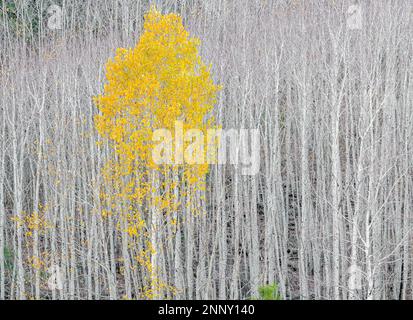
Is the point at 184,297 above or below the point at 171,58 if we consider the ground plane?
below

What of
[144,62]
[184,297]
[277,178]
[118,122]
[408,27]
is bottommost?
[184,297]

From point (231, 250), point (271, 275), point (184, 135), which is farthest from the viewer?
point (231, 250)

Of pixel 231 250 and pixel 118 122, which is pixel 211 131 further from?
pixel 231 250

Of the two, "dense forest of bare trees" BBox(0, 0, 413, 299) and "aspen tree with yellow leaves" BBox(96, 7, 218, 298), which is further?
"dense forest of bare trees" BBox(0, 0, 413, 299)

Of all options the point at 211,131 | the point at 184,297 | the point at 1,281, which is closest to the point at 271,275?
the point at 184,297

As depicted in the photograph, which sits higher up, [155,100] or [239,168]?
[155,100]

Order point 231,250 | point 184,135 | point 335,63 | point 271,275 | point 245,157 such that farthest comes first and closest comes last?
point 231,250 → point 245,157 → point 271,275 → point 184,135 → point 335,63

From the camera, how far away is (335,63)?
1210 centimetres

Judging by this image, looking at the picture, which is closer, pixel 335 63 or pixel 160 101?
pixel 335 63

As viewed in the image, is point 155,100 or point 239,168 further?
point 239,168

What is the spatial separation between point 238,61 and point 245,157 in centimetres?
234

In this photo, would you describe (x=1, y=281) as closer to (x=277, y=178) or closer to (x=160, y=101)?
(x=160, y=101)

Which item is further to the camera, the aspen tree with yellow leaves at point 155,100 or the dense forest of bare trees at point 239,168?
the dense forest of bare trees at point 239,168

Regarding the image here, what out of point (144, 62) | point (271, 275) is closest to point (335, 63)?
point (144, 62)
